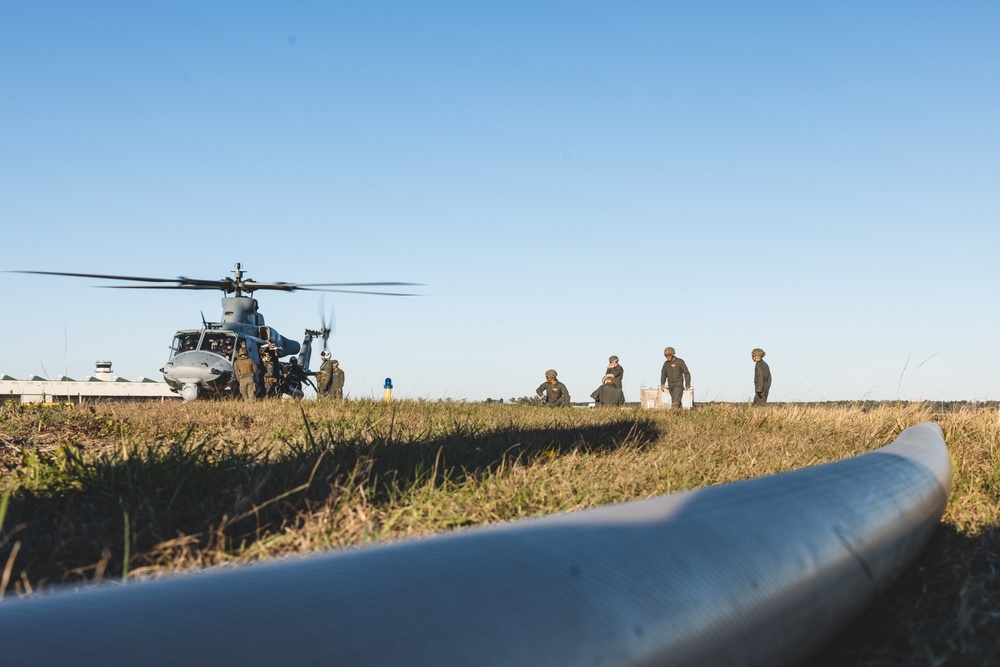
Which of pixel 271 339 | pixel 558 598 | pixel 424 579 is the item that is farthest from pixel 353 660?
pixel 271 339

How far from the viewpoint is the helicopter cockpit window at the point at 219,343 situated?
65.6 ft

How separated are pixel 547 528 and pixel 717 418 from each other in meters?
8.63

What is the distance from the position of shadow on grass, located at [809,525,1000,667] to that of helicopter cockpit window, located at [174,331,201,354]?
19157 millimetres

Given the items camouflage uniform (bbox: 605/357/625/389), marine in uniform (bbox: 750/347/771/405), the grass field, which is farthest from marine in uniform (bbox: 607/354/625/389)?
the grass field

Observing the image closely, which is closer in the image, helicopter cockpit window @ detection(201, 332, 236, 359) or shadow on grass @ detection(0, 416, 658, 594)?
shadow on grass @ detection(0, 416, 658, 594)

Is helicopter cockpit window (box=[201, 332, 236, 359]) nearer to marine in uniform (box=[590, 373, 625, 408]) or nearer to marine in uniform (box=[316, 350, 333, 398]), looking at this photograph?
marine in uniform (box=[316, 350, 333, 398])

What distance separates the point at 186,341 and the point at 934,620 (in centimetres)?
1995

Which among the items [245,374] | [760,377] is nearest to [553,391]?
[760,377]

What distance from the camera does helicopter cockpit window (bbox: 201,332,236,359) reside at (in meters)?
20.0

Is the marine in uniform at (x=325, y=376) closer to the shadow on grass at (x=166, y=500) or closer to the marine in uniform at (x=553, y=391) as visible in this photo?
the marine in uniform at (x=553, y=391)

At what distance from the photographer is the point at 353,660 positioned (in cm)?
106

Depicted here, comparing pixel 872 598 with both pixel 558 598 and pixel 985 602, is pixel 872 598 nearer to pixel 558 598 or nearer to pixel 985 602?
pixel 985 602

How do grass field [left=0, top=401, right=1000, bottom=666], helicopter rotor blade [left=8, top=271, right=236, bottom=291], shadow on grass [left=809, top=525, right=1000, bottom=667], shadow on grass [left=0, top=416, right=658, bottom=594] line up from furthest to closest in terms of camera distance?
helicopter rotor blade [left=8, top=271, right=236, bottom=291]
shadow on grass [left=0, top=416, right=658, bottom=594]
grass field [left=0, top=401, right=1000, bottom=666]
shadow on grass [left=809, top=525, right=1000, bottom=667]

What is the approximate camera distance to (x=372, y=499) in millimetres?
3717
